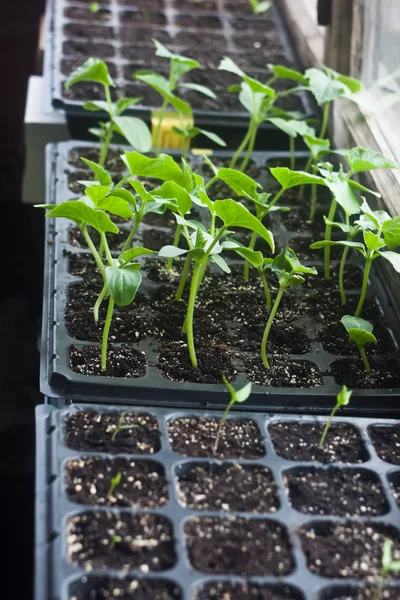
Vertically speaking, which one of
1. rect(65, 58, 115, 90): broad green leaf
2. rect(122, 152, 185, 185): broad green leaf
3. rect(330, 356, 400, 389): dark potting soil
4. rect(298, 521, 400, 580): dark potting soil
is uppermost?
rect(65, 58, 115, 90): broad green leaf

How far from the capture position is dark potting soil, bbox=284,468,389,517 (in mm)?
915

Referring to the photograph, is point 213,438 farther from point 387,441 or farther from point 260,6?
point 260,6

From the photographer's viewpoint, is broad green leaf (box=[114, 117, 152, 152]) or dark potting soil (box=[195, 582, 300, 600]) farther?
broad green leaf (box=[114, 117, 152, 152])

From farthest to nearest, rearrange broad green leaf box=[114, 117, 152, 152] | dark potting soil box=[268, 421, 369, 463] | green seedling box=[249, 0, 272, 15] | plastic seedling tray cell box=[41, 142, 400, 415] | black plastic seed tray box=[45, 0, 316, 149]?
green seedling box=[249, 0, 272, 15]
black plastic seed tray box=[45, 0, 316, 149]
broad green leaf box=[114, 117, 152, 152]
plastic seedling tray cell box=[41, 142, 400, 415]
dark potting soil box=[268, 421, 369, 463]

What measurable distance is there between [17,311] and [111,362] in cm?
105

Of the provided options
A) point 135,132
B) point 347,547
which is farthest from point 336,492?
point 135,132

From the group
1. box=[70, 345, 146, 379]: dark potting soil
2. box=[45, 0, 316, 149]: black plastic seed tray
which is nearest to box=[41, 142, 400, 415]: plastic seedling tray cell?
box=[70, 345, 146, 379]: dark potting soil

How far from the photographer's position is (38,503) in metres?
0.87

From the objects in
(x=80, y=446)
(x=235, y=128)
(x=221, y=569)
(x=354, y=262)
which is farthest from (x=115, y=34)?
(x=221, y=569)

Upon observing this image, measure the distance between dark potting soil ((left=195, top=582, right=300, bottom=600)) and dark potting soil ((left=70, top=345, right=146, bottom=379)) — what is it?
393 mm

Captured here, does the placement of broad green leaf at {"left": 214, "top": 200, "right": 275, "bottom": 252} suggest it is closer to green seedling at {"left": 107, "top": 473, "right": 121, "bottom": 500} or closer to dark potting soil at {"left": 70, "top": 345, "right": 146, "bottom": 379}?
dark potting soil at {"left": 70, "top": 345, "right": 146, "bottom": 379}

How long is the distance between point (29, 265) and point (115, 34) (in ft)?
2.25

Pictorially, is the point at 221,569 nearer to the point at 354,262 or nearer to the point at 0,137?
the point at 354,262

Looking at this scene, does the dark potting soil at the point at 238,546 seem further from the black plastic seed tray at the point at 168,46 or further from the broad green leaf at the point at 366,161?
the black plastic seed tray at the point at 168,46
